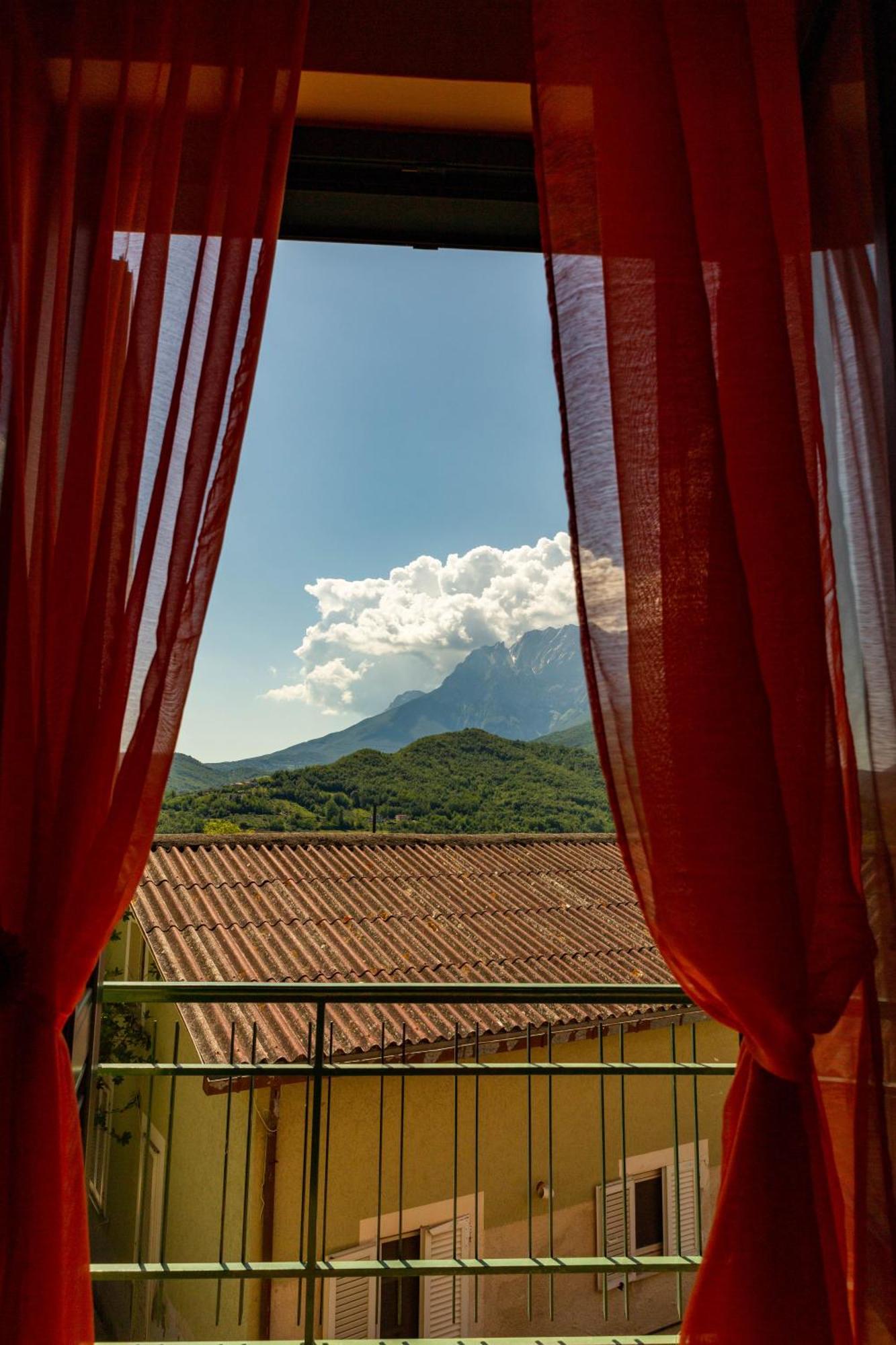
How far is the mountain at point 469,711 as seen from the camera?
2.06 meters

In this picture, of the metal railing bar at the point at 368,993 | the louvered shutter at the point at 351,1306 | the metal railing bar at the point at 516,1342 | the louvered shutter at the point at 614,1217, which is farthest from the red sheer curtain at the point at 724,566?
the louvered shutter at the point at 614,1217

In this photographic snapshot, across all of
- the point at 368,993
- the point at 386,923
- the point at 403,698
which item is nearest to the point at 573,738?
the point at 403,698

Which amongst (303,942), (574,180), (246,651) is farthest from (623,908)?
(574,180)

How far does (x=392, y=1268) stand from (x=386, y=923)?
2729mm

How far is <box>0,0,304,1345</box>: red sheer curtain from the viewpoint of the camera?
1086mm

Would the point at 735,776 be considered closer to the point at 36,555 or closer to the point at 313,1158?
the point at 36,555

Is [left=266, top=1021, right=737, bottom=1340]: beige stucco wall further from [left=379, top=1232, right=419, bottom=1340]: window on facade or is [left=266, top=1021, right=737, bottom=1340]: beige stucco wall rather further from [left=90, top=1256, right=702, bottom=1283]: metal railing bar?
[left=90, top=1256, right=702, bottom=1283]: metal railing bar

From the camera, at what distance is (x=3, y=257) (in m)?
1.20

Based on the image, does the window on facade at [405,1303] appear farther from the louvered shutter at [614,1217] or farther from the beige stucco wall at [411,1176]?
the louvered shutter at [614,1217]

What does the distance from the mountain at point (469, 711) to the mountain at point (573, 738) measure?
2 centimetres

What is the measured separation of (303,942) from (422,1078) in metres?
0.89

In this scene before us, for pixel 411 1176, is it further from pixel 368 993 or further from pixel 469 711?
pixel 469 711

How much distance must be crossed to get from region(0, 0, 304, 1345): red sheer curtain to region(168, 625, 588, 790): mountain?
88cm

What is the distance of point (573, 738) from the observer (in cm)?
189
